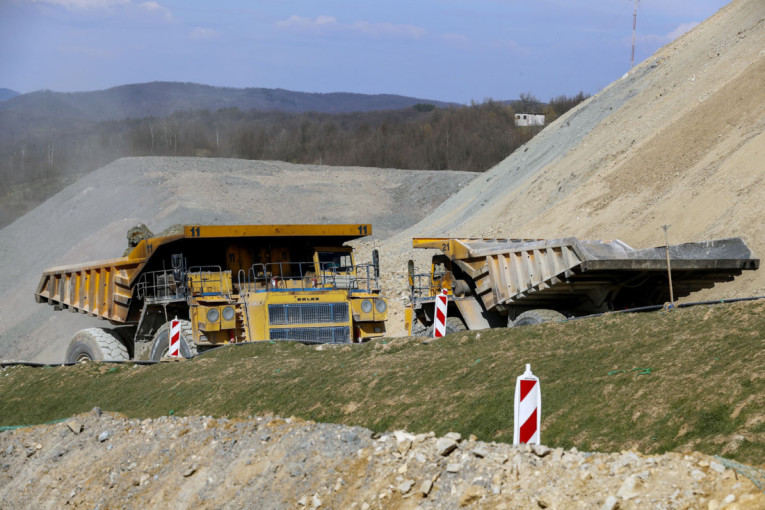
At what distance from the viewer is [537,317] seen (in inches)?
634

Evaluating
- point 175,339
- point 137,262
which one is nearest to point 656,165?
point 137,262

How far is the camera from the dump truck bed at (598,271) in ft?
48.9

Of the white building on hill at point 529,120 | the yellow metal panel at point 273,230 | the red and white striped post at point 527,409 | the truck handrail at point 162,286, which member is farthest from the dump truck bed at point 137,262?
the white building on hill at point 529,120

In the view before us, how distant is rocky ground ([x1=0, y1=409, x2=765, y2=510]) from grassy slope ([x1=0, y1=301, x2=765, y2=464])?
107 cm

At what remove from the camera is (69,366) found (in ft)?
59.1

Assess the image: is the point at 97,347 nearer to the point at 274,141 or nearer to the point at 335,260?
the point at 335,260

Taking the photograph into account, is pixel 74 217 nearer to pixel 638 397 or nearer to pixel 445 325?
pixel 445 325

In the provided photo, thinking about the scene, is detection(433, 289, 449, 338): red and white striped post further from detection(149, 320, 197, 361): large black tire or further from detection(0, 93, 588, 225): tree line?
detection(0, 93, 588, 225): tree line

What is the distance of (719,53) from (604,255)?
2262cm

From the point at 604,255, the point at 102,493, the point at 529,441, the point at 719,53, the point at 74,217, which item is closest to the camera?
the point at 529,441

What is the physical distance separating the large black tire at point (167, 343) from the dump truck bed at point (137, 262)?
140 cm

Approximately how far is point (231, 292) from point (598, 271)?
7.53m

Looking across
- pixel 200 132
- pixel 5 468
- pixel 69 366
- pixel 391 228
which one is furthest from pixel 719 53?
pixel 200 132

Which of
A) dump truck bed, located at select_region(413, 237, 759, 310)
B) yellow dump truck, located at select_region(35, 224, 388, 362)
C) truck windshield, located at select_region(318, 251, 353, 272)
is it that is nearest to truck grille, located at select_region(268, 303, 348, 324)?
yellow dump truck, located at select_region(35, 224, 388, 362)
